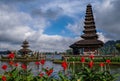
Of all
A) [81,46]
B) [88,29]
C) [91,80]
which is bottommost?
[91,80]

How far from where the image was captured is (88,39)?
85.5 meters

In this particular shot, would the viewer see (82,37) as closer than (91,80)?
No

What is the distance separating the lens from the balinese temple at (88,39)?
8018cm

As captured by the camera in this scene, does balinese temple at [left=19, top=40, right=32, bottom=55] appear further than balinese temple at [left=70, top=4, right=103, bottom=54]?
Yes

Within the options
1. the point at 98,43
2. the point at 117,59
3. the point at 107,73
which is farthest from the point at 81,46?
the point at 107,73

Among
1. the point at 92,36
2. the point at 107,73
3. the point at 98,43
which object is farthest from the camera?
the point at 92,36

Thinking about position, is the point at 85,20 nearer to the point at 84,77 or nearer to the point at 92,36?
the point at 92,36

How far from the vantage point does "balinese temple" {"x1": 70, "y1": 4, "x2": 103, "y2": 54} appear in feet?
263

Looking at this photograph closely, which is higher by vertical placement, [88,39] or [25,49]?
[88,39]

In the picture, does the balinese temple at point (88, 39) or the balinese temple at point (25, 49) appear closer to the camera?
the balinese temple at point (88, 39)

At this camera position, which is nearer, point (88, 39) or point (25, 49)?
point (88, 39)

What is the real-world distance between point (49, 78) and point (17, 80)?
119 centimetres

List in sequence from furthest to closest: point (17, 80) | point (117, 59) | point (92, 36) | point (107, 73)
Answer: point (92, 36) → point (117, 59) → point (107, 73) → point (17, 80)

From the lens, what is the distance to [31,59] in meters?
89.6
